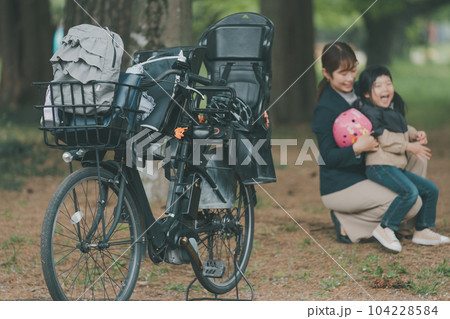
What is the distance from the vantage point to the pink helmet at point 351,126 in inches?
231

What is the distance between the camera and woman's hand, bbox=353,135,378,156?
5.79m

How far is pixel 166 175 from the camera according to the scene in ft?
15.3

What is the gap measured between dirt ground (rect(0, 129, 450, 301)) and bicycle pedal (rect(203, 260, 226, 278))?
406mm

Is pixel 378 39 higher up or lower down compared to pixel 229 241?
higher up

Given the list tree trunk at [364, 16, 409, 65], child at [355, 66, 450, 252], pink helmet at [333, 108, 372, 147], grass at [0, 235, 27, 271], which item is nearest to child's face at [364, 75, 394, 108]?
child at [355, 66, 450, 252]

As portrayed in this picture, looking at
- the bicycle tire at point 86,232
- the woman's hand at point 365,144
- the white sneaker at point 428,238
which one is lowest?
the white sneaker at point 428,238

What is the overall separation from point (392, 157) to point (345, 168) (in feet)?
1.34

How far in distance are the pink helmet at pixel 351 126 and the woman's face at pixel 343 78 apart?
0.25 meters

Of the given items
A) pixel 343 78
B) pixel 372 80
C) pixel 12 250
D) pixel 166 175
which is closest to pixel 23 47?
pixel 12 250

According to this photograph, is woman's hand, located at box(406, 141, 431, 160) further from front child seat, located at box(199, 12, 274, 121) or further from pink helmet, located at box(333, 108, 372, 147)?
front child seat, located at box(199, 12, 274, 121)

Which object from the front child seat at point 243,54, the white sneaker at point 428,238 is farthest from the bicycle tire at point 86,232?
the white sneaker at point 428,238

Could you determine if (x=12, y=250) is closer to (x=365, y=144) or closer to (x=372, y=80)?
(x=365, y=144)
